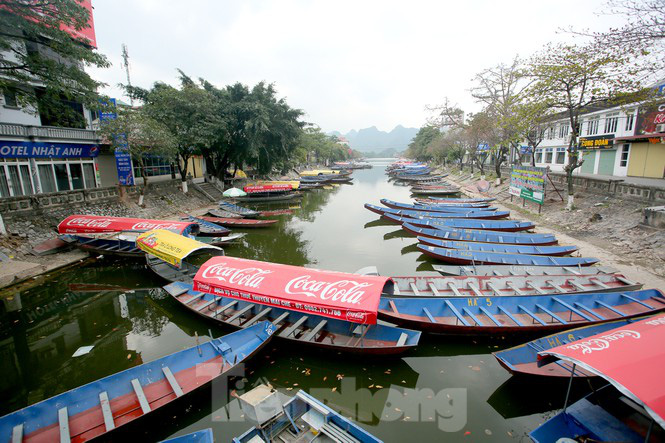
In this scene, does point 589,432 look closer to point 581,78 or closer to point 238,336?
point 238,336

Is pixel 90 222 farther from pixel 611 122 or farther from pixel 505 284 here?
pixel 611 122

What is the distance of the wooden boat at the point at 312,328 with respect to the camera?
8125 millimetres

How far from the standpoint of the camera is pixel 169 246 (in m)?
12.1

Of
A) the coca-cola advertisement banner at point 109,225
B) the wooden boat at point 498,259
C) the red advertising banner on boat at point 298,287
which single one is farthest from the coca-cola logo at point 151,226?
the wooden boat at point 498,259

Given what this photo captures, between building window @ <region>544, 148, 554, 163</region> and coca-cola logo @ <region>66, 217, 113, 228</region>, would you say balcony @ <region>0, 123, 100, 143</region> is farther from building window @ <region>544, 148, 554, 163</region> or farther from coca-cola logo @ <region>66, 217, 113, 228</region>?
building window @ <region>544, 148, 554, 163</region>

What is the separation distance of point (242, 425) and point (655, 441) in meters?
7.49

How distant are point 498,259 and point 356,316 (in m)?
10.1

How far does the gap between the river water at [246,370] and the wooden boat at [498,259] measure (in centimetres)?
586

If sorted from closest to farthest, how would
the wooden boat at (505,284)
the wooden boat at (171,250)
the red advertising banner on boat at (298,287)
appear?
1. the red advertising banner on boat at (298,287)
2. the wooden boat at (505,284)
3. the wooden boat at (171,250)

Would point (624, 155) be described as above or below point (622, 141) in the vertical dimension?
below

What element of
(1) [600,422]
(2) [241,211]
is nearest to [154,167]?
(2) [241,211]

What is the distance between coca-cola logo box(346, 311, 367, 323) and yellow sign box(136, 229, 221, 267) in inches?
248

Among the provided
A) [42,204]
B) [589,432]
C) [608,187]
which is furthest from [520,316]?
[42,204]

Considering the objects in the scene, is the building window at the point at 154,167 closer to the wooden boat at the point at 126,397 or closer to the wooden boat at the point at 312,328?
the wooden boat at the point at 312,328
